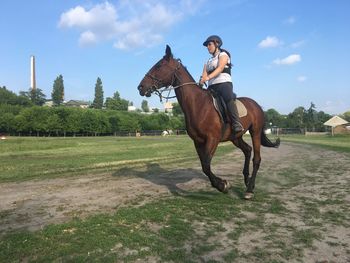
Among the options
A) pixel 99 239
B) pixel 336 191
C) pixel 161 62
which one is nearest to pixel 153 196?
pixel 161 62

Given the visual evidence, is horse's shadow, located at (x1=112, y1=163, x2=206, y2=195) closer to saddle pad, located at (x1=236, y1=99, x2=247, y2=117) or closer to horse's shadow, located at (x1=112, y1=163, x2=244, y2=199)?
horse's shadow, located at (x1=112, y1=163, x2=244, y2=199)

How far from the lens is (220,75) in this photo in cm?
984

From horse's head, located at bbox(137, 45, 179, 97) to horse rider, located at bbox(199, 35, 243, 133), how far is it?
74 centimetres

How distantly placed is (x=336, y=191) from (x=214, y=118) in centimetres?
371

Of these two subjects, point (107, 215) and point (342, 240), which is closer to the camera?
point (342, 240)

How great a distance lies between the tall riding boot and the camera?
9.47 meters

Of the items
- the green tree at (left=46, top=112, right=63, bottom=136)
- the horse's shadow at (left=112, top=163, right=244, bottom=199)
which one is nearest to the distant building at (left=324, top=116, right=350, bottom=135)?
the green tree at (left=46, top=112, right=63, bottom=136)

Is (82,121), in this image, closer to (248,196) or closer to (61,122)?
(61,122)

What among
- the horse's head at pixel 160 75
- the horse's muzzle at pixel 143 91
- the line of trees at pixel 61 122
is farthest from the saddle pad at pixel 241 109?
the line of trees at pixel 61 122

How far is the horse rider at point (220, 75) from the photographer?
9.54 metres

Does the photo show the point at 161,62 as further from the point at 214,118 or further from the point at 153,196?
the point at 153,196

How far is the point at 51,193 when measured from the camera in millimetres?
10414

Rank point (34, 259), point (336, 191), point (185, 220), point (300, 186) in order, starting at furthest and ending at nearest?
1. point (300, 186)
2. point (336, 191)
3. point (185, 220)
4. point (34, 259)

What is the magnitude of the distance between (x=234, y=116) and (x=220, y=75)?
3.54ft
